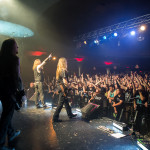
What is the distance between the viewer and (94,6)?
6539 millimetres

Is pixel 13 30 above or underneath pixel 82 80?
above

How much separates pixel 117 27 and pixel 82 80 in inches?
147

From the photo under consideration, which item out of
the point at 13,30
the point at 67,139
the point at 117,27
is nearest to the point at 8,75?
the point at 67,139

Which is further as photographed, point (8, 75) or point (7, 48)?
point (7, 48)

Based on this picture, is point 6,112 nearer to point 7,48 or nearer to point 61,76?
point 7,48

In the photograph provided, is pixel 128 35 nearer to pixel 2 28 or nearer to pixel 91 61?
pixel 91 61

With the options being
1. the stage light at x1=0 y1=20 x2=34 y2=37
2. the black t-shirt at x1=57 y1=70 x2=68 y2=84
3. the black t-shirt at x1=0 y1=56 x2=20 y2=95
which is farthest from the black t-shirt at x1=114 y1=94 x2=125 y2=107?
the stage light at x1=0 y1=20 x2=34 y2=37

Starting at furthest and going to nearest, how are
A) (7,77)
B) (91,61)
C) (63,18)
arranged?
(91,61)
(63,18)
(7,77)

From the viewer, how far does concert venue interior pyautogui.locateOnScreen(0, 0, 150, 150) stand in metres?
2.54

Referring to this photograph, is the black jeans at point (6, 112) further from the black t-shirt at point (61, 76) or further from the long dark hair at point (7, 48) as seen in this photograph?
the black t-shirt at point (61, 76)

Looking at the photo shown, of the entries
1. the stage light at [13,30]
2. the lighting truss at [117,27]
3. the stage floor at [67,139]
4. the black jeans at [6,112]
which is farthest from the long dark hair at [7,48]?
the stage light at [13,30]

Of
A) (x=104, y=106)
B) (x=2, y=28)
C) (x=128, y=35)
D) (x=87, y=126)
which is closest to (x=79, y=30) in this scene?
(x=128, y=35)

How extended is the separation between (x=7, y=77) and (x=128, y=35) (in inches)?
296

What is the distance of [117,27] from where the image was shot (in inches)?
291
